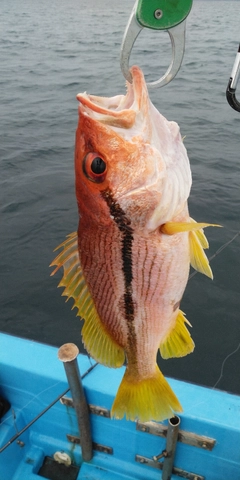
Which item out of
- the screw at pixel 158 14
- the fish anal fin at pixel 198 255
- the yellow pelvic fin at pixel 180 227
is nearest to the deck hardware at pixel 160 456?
the fish anal fin at pixel 198 255

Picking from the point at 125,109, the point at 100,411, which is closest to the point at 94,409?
the point at 100,411

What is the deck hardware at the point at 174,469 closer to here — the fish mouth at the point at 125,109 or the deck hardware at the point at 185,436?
the deck hardware at the point at 185,436

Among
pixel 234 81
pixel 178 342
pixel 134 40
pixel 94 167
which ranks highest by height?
pixel 234 81

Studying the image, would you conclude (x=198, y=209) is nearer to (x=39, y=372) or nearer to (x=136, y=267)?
(x=39, y=372)

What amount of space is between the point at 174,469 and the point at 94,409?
739 mm

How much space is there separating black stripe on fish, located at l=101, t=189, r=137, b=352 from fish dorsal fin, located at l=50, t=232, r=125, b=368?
0.50 ft

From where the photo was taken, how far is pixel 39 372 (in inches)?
112

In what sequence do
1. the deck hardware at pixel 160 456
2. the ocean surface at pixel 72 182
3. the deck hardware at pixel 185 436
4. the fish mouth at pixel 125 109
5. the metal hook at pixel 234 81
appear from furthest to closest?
the ocean surface at pixel 72 182 < the deck hardware at pixel 160 456 < the deck hardware at pixel 185 436 < the metal hook at pixel 234 81 < the fish mouth at pixel 125 109

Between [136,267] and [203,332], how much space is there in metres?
3.44

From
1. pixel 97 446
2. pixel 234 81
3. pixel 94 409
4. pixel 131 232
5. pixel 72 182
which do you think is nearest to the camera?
pixel 131 232

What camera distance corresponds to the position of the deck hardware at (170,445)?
2.47 meters

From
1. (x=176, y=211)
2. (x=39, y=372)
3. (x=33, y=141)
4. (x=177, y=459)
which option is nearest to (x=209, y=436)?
(x=177, y=459)

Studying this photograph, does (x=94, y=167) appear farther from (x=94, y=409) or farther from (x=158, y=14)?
(x=94, y=409)

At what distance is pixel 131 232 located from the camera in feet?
5.18
